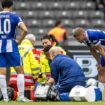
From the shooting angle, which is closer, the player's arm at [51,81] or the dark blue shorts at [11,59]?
the dark blue shorts at [11,59]

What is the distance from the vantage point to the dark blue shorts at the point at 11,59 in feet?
44.1

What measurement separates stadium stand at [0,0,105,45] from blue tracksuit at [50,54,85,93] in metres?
12.7

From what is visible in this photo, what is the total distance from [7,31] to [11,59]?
1.59 feet

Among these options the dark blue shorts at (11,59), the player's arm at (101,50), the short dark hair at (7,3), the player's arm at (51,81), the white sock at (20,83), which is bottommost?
the player's arm at (51,81)

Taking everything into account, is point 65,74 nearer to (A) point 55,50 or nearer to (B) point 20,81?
(A) point 55,50

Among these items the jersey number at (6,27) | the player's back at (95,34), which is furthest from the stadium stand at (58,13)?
the jersey number at (6,27)

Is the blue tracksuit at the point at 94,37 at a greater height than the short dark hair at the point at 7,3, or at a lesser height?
lesser

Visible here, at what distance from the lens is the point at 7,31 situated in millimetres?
13438

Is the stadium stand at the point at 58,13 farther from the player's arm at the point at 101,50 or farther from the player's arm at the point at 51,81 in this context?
the player's arm at the point at 101,50

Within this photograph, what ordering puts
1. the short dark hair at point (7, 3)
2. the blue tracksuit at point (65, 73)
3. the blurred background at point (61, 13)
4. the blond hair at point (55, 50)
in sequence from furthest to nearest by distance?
the blurred background at point (61, 13), the blond hair at point (55, 50), the blue tracksuit at point (65, 73), the short dark hair at point (7, 3)

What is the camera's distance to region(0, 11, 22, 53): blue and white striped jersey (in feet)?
44.1

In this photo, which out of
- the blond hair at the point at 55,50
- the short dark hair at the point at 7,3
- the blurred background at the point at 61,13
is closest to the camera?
the short dark hair at the point at 7,3

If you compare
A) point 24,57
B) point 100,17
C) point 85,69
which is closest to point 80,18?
point 100,17

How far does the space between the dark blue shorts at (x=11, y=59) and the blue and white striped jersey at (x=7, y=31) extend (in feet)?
0.28
